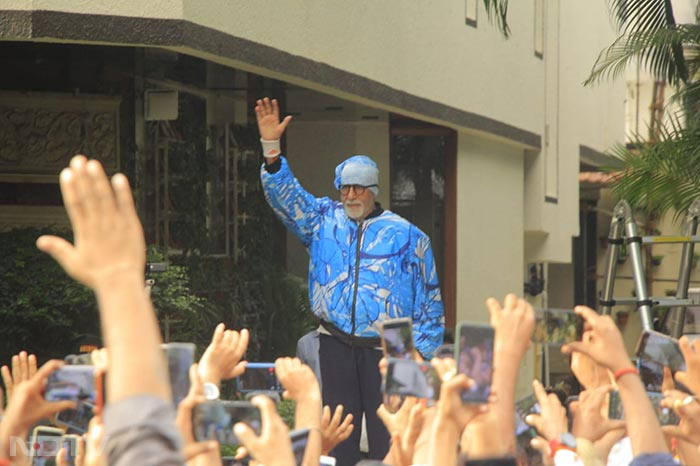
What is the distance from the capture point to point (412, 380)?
332 centimetres

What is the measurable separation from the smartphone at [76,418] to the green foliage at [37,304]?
5.67 meters

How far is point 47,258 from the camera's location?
9234mm

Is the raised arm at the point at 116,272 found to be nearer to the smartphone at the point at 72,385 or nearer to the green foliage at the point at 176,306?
the smartphone at the point at 72,385

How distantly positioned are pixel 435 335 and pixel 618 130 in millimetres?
15255

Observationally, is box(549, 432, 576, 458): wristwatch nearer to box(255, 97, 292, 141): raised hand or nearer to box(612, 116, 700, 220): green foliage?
box(255, 97, 292, 141): raised hand

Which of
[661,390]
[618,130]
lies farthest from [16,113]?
[618,130]

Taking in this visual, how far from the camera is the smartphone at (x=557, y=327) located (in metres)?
3.46

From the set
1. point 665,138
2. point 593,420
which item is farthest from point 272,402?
point 665,138

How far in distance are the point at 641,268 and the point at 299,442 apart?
20.2 ft

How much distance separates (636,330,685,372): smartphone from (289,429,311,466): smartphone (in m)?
1.12

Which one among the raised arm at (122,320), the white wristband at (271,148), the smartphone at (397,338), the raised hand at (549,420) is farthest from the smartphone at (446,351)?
the white wristband at (271,148)

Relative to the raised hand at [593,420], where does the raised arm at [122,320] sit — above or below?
above

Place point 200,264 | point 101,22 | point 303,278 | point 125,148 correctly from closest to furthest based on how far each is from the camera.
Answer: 1. point 101,22
2. point 125,148
3. point 200,264
4. point 303,278

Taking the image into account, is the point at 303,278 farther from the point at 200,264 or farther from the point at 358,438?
the point at 358,438
